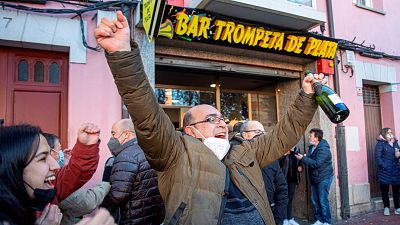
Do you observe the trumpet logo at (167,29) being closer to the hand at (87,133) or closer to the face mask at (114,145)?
the face mask at (114,145)

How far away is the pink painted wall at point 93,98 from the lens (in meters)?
4.89

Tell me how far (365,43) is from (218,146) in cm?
721

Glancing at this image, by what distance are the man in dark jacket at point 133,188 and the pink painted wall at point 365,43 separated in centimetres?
584

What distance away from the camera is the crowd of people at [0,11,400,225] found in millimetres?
1507

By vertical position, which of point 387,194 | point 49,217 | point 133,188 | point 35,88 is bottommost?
point 387,194

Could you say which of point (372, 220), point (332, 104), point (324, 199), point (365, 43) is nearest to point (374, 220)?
point (372, 220)

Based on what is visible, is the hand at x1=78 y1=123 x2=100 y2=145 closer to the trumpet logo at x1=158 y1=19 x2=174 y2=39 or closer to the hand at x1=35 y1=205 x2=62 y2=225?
the hand at x1=35 y1=205 x2=62 y2=225

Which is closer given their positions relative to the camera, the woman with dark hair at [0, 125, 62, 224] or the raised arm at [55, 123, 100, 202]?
the woman with dark hair at [0, 125, 62, 224]

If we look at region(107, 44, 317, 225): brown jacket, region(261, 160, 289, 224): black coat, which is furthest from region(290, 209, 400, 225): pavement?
region(107, 44, 317, 225): brown jacket

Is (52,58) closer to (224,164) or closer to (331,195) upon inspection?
(224,164)

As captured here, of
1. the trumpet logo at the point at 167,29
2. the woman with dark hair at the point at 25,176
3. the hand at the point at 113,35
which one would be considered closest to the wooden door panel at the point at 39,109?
the trumpet logo at the point at 167,29

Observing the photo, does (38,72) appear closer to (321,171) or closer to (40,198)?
(40,198)

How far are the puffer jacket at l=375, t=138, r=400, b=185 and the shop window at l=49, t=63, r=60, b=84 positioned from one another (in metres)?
6.59

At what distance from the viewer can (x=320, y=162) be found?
618cm
